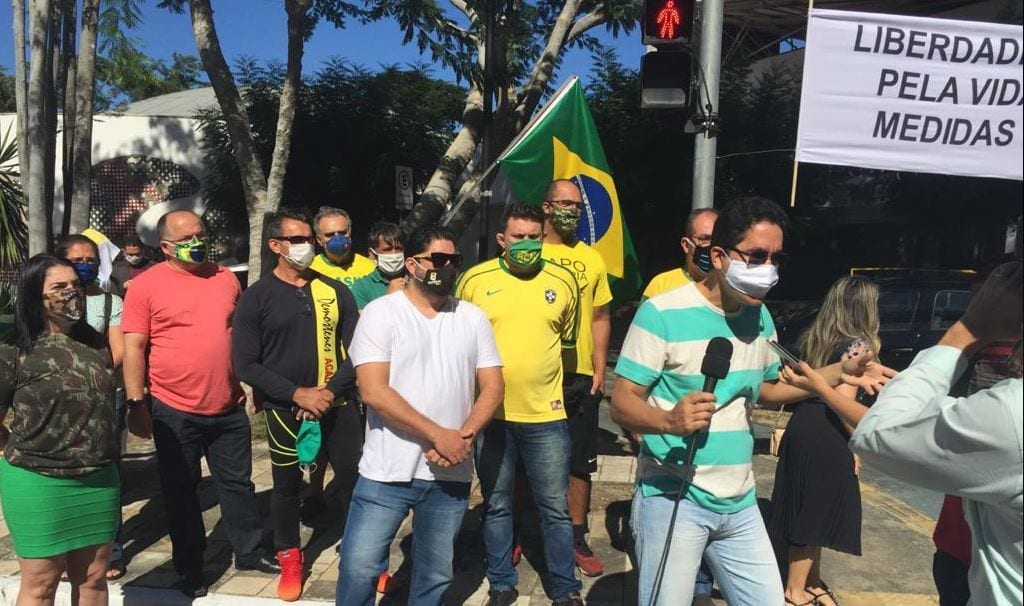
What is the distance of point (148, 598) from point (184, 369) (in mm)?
1200

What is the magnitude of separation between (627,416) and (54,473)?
7.56 feet

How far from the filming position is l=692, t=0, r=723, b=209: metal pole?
5363 millimetres

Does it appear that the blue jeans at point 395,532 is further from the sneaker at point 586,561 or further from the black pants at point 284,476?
the sneaker at point 586,561

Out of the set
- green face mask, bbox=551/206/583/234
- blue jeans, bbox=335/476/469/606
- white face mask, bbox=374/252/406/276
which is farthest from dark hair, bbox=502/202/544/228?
blue jeans, bbox=335/476/469/606

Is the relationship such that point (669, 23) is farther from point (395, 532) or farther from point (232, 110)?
point (232, 110)

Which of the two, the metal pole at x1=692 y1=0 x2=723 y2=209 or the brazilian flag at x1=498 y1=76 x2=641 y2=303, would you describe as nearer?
the metal pole at x1=692 y1=0 x2=723 y2=209

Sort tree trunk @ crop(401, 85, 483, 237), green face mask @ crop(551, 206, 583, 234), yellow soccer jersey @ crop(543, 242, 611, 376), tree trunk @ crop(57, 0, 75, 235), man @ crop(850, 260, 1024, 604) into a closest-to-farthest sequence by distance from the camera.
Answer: man @ crop(850, 260, 1024, 604) → yellow soccer jersey @ crop(543, 242, 611, 376) → green face mask @ crop(551, 206, 583, 234) → tree trunk @ crop(57, 0, 75, 235) → tree trunk @ crop(401, 85, 483, 237)

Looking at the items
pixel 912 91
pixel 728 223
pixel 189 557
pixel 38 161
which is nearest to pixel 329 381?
pixel 189 557

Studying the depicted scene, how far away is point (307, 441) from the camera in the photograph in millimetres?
4188

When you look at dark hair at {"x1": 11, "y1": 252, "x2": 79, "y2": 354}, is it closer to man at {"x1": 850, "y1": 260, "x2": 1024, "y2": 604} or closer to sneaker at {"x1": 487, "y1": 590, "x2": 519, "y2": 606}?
sneaker at {"x1": 487, "y1": 590, "x2": 519, "y2": 606}

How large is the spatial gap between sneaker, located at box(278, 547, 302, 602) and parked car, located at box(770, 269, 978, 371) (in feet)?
24.3

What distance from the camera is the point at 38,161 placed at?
24.8 feet

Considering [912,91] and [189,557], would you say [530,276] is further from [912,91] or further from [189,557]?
[189,557]

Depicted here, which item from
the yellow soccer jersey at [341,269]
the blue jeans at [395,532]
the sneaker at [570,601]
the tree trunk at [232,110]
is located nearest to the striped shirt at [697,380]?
the blue jeans at [395,532]
